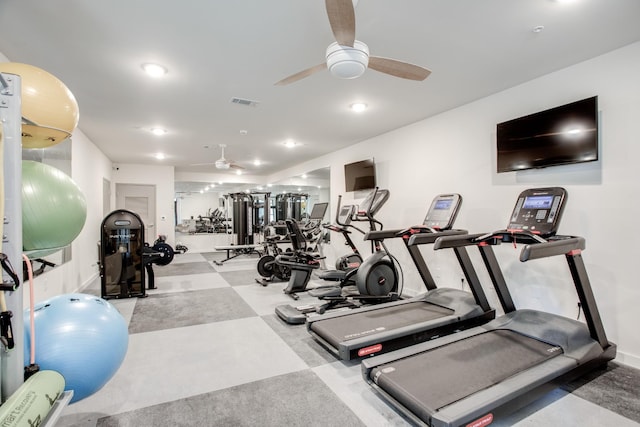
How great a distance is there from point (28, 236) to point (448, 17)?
2.99 metres

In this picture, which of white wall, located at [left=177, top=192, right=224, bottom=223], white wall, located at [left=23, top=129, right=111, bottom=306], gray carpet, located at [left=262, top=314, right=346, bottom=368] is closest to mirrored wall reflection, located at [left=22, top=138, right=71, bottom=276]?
white wall, located at [left=23, top=129, right=111, bottom=306]

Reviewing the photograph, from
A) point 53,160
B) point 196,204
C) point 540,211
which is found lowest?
point 540,211

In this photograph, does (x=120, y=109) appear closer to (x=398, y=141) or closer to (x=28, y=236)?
(x=28, y=236)

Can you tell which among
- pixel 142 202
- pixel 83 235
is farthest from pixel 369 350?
pixel 142 202

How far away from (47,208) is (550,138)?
4164 mm

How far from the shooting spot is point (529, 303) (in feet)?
11.5

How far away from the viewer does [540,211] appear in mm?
2932

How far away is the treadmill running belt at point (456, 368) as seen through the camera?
2.02 meters

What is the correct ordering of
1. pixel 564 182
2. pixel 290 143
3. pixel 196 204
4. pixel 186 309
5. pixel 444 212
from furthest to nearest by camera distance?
1. pixel 196 204
2. pixel 290 143
3. pixel 186 309
4. pixel 444 212
5. pixel 564 182

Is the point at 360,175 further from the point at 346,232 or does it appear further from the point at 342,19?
the point at 342,19

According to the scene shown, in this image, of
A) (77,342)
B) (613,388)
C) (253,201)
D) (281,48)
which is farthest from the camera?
(253,201)

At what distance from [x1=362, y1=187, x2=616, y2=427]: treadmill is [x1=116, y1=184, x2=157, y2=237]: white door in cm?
906

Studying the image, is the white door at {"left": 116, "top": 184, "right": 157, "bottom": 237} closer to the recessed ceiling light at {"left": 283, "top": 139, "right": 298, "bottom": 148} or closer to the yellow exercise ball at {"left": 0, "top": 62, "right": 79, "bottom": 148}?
the recessed ceiling light at {"left": 283, "top": 139, "right": 298, "bottom": 148}

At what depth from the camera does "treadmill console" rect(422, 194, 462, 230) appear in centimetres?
372
